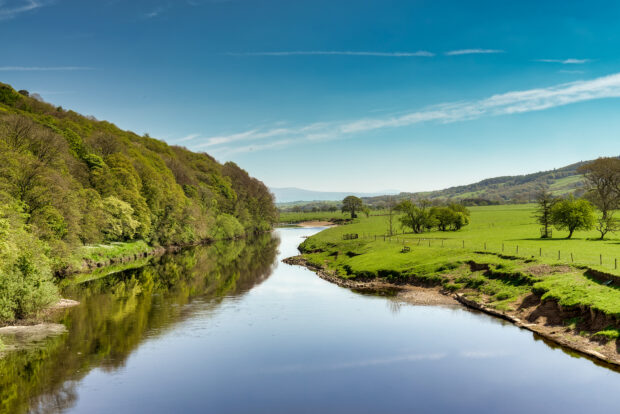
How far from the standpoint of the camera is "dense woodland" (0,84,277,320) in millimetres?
36500

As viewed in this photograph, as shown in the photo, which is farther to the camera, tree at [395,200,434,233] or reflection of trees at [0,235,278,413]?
tree at [395,200,434,233]

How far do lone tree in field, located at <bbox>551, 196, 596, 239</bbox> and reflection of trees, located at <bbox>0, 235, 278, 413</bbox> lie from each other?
51462mm

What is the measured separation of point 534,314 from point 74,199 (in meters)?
57.0

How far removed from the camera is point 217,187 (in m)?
150

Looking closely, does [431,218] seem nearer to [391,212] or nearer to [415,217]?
[415,217]

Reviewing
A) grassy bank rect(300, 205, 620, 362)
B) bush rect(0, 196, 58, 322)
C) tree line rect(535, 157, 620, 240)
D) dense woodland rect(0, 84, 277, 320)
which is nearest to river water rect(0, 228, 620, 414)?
bush rect(0, 196, 58, 322)

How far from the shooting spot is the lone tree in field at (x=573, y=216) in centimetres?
7431

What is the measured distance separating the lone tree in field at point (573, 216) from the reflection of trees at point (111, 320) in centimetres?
5146

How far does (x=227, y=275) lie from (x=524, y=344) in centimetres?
4487

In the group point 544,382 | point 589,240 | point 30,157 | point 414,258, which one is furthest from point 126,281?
point 589,240

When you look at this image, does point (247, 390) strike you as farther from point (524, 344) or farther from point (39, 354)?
point (524, 344)

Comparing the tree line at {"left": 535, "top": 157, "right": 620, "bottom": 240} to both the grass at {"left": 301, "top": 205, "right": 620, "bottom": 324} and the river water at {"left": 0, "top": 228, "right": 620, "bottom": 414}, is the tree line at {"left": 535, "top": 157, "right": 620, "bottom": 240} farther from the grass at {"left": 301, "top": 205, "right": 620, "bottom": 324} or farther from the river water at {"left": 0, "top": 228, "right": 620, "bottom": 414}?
the river water at {"left": 0, "top": 228, "right": 620, "bottom": 414}

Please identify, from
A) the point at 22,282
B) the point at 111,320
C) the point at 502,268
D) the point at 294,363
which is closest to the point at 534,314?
the point at 502,268

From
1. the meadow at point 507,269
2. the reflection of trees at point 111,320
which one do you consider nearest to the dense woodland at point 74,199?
the reflection of trees at point 111,320
